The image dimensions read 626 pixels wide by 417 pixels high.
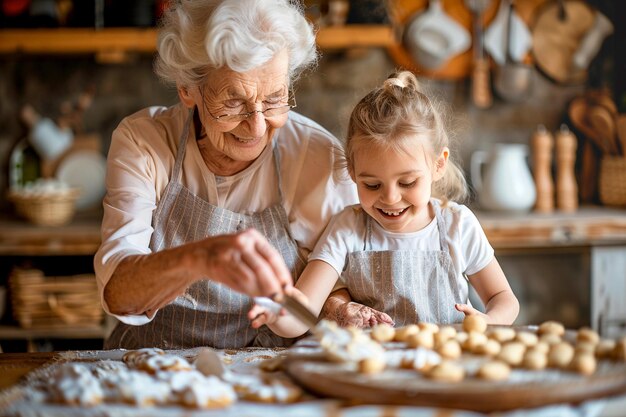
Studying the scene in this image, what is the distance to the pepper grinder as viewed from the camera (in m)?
3.48

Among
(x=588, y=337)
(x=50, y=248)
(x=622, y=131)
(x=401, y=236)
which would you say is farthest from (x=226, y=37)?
(x=622, y=131)

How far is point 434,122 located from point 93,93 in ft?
7.70

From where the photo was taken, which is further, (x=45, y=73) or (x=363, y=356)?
(x=45, y=73)

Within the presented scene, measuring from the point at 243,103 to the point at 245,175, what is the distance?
8.2 inches

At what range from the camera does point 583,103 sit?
372 cm

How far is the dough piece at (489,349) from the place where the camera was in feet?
4.17

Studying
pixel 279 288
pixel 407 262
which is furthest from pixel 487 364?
pixel 407 262

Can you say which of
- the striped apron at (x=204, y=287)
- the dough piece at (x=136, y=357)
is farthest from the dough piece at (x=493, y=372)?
the striped apron at (x=204, y=287)

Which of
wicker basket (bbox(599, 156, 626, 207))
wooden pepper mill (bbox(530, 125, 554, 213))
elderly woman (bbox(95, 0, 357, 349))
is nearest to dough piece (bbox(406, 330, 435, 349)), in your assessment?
elderly woman (bbox(95, 0, 357, 349))

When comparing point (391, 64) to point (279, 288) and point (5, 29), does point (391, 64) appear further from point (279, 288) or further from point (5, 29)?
point (279, 288)

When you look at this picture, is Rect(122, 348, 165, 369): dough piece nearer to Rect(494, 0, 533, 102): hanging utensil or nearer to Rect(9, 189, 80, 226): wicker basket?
Rect(9, 189, 80, 226): wicker basket

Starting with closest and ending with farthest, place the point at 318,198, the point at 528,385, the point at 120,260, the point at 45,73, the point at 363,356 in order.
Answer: the point at 528,385, the point at 363,356, the point at 120,260, the point at 318,198, the point at 45,73

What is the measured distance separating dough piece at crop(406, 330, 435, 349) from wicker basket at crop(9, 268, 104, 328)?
2.02 metres

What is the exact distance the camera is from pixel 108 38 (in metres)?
3.36
